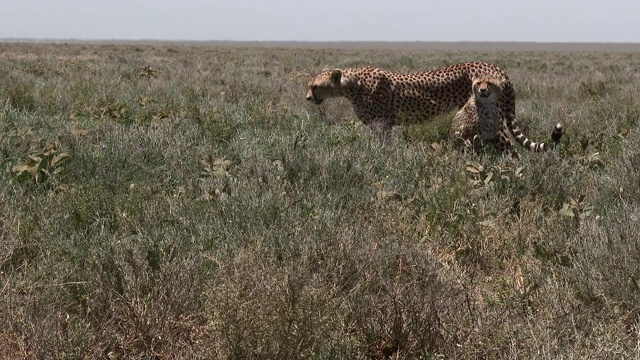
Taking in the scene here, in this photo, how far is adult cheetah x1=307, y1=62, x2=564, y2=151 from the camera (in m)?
7.04

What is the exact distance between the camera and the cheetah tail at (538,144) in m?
5.64

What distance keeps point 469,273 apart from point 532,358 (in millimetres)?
1195

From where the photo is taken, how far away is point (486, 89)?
597 centimetres

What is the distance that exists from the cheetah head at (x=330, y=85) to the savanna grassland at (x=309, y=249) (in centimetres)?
98

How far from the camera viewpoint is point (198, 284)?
2.83 metres

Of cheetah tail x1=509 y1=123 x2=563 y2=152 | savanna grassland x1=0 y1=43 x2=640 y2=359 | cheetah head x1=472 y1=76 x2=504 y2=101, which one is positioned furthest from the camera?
cheetah head x1=472 y1=76 x2=504 y2=101

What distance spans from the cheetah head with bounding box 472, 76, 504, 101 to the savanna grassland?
1.78 feet

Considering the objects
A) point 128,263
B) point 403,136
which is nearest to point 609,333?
point 128,263

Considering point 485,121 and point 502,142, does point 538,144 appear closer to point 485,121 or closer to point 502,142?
point 502,142

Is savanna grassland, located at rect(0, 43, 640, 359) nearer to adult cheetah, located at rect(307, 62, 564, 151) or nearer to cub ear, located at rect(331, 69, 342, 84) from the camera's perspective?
adult cheetah, located at rect(307, 62, 564, 151)

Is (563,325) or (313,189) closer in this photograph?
(563,325)

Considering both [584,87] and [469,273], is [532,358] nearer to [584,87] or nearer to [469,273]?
[469,273]

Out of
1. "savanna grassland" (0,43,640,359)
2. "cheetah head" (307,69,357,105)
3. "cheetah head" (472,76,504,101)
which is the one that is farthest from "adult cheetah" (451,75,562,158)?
"cheetah head" (307,69,357,105)

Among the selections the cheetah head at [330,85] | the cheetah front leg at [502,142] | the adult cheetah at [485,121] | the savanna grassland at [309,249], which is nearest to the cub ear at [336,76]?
the cheetah head at [330,85]
